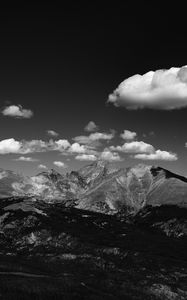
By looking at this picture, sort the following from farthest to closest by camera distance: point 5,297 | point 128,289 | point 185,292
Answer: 1. point 185,292
2. point 128,289
3. point 5,297

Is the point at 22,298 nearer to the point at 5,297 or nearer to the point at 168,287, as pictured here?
the point at 5,297

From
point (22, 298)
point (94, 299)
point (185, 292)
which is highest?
point (22, 298)

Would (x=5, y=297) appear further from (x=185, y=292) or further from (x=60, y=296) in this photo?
(x=185, y=292)

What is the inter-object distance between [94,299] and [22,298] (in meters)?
16.8

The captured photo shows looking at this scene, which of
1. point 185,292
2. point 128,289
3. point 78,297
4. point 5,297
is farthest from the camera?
point 185,292

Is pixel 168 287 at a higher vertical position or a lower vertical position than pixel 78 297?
lower

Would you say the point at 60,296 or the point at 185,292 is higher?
the point at 60,296

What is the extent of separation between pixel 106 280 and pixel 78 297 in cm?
14568

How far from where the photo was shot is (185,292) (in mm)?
189625

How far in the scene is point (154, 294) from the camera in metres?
176

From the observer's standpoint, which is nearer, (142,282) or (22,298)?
(22,298)

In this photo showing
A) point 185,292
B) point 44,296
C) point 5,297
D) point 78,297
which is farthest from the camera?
point 185,292

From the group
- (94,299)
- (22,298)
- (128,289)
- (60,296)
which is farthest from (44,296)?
(128,289)

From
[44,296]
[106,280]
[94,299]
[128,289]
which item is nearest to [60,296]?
[44,296]
